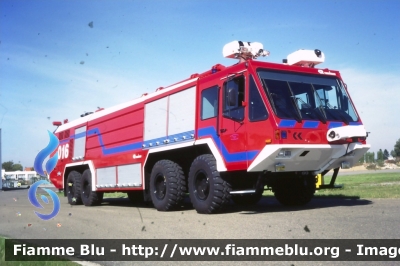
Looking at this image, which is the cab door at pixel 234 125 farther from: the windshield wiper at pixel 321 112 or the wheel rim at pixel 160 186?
the wheel rim at pixel 160 186

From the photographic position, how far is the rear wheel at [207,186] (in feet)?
32.3

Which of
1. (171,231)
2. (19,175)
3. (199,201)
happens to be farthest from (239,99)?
(19,175)

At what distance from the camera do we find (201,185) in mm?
10516

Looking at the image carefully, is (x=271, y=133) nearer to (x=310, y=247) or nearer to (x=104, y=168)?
(x=310, y=247)

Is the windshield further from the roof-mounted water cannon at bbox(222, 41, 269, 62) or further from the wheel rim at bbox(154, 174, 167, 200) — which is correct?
the wheel rim at bbox(154, 174, 167, 200)

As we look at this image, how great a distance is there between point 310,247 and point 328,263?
758 mm

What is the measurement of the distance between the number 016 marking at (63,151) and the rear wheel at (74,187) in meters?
0.91

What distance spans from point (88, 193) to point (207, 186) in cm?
692

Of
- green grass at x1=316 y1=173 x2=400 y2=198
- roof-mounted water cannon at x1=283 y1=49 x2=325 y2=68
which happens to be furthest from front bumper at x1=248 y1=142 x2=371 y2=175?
green grass at x1=316 y1=173 x2=400 y2=198

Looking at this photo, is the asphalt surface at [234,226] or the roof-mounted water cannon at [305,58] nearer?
the asphalt surface at [234,226]

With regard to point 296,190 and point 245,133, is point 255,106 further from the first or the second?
point 296,190

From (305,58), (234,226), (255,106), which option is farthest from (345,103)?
(234,226)

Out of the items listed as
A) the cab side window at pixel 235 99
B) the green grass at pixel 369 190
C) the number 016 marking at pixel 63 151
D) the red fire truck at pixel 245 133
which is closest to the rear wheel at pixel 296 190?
the red fire truck at pixel 245 133

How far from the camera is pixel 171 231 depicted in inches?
314
